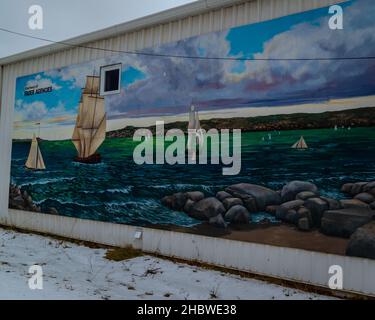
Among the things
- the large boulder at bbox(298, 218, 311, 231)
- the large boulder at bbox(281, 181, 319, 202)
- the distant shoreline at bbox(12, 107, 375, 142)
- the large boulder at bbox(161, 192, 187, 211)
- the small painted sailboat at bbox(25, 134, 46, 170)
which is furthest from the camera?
the small painted sailboat at bbox(25, 134, 46, 170)

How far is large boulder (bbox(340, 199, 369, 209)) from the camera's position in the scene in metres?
5.69

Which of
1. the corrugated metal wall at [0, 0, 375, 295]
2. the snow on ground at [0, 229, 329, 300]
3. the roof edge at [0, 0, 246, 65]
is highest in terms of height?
the roof edge at [0, 0, 246, 65]

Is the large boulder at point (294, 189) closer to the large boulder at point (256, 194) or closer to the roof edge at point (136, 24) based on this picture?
the large boulder at point (256, 194)

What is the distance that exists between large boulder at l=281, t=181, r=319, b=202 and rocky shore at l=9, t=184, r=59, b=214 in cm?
688

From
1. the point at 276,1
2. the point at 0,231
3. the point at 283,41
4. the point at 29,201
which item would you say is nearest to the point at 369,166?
the point at 283,41

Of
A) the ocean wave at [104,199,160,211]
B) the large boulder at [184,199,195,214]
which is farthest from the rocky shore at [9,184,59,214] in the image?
the large boulder at [184,199,195,214]

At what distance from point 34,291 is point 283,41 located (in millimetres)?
5338

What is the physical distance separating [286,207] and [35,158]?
7.32 metres

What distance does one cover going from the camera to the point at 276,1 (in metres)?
6.84

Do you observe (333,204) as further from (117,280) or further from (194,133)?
(117,280)

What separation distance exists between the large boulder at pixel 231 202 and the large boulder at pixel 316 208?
3.99 ft

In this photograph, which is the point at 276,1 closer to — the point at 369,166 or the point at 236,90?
the point at 236,90

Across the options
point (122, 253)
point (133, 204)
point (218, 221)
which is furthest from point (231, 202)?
point (122, 253)

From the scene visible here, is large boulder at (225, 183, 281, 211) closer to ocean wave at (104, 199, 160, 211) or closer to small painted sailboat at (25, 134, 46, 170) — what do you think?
ocean wave at (104, 199, 160, 211)
